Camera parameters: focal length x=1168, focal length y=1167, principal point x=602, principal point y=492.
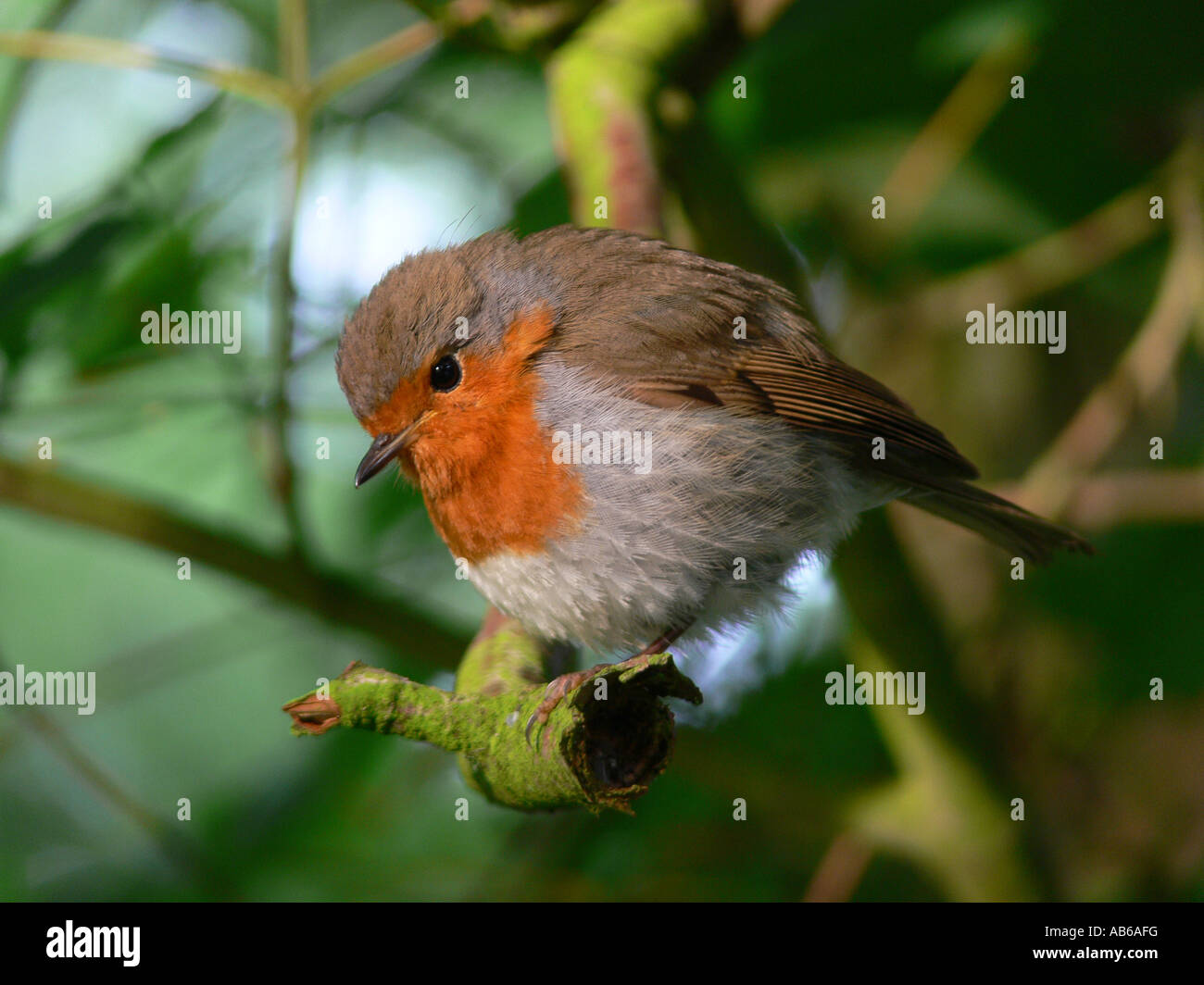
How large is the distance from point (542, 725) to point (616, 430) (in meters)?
1.00

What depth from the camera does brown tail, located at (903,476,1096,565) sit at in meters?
3.18

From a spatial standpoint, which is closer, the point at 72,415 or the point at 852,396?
the point at 852,396

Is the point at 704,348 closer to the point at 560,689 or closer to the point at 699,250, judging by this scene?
the point at 699,250

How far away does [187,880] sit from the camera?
3.31 metres

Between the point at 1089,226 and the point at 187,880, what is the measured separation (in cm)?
363

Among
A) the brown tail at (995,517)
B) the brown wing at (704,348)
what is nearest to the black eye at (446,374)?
the brown wing at (704,348)

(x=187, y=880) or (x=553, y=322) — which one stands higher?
(x=553, y=322)

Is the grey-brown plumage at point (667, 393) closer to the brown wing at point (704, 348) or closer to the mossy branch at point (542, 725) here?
the brown wing at point (704, 348)

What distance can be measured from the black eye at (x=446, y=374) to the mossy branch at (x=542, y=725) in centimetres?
102

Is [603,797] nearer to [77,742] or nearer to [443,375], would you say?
[443,375]

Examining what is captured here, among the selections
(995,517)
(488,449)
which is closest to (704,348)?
(488,449)

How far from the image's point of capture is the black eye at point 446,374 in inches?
116

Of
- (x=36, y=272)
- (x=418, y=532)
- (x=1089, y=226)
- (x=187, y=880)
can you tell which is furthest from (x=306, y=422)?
(x=1089, y=226)

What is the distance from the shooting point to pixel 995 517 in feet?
10.9
